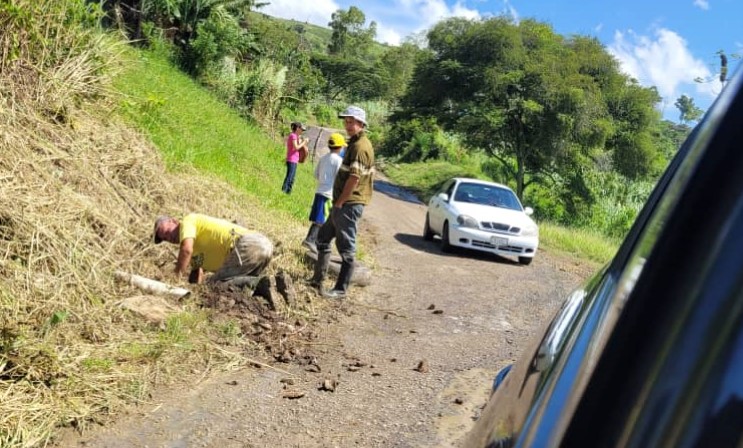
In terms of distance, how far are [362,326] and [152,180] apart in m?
3.30

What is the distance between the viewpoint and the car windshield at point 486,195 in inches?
470

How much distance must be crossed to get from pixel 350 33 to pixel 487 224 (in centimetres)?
8342

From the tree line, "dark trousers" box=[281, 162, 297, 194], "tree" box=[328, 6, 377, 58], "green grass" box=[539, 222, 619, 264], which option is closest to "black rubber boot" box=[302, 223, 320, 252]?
"dark trousers" box=[281, 162, 297, 194]

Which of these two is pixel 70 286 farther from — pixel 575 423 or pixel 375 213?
pixel 375 213

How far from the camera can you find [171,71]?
53.4ft

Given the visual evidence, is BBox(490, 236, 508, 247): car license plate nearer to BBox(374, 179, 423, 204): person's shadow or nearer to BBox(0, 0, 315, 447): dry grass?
BBox(0, 0, 315, 447): dry grass

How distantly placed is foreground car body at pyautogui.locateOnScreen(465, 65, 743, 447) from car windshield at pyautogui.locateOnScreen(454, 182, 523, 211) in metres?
11.1

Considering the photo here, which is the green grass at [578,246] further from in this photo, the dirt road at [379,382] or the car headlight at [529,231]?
the dirt road at [379,382]

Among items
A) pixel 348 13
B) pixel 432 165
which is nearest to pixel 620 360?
pixel 432 165

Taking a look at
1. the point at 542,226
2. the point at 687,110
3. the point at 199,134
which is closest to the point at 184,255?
the point at 687,110

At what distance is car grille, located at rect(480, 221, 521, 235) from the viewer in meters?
11.0

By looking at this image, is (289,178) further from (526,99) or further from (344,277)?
(526,99)

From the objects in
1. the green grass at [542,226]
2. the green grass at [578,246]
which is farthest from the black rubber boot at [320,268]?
the green grass at [578,246]

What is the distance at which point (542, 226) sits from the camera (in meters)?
18.4
